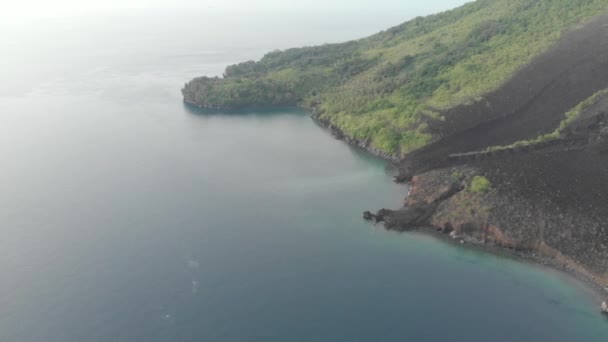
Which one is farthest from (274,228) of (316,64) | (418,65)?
(316,64)

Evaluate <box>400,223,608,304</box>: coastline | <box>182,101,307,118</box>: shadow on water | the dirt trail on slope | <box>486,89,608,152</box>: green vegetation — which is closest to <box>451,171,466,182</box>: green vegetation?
the dirt trail on slope

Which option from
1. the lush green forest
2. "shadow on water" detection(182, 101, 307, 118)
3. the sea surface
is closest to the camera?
the sea surface

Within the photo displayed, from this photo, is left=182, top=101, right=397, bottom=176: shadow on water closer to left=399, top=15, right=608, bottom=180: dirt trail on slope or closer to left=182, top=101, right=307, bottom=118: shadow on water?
left=182, top=101, right=307, bottom=118: shadow on water

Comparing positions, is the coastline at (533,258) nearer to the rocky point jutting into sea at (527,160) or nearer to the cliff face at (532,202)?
the rocky point jutting into sea at (527,160)

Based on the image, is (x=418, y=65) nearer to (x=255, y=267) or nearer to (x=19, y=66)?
(x=255, y=267)

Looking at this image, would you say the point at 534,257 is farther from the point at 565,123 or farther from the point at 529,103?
the point at 529,103

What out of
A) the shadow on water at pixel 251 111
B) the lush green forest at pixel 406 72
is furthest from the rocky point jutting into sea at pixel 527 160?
the shadow on water at pixel 251 111
